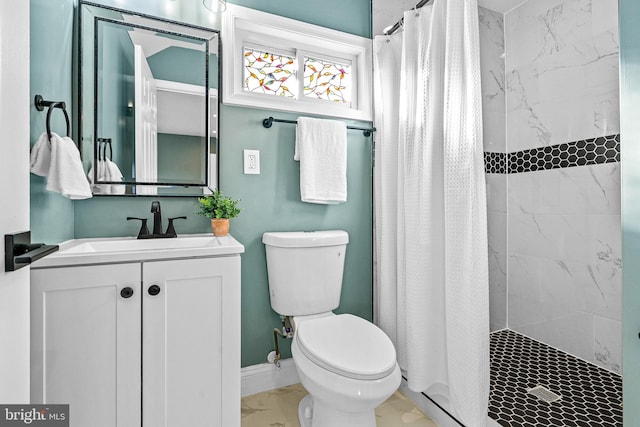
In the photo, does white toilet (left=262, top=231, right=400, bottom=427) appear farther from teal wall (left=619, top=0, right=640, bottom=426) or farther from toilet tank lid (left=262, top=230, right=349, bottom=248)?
teal wall (left=619, top=0, right=640, bottom=426)

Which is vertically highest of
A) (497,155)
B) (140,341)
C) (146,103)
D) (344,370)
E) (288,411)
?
(146,103)

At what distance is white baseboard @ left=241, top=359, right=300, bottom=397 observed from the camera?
177 centimetres

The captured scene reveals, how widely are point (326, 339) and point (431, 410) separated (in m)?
0.70

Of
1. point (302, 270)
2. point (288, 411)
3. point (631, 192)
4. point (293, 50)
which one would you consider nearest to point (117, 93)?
point (293, 50)

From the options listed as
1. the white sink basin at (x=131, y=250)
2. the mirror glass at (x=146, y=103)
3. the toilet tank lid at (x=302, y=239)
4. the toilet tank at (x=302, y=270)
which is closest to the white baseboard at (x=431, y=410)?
the toilet tank at (x=302, y=270)

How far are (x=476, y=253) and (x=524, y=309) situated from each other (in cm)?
137

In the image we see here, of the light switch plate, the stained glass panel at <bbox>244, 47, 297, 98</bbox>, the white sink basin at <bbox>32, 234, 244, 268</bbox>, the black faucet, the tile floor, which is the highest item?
the stained glass panel at <bbox>244, 47, 297, 98</bbox>

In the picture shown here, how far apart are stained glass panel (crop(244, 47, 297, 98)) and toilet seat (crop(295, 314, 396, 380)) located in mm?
1325

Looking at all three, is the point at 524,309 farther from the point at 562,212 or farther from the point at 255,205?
the point at 255,205

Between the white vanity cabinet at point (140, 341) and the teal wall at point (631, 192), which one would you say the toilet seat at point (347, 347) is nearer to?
the white vanity cabinet at point (140, 341)

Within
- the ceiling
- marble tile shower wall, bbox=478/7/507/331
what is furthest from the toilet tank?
the ceiling

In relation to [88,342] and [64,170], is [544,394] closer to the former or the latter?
[88,342]

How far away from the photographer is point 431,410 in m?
1.59

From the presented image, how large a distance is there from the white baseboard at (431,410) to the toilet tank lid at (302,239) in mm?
869
